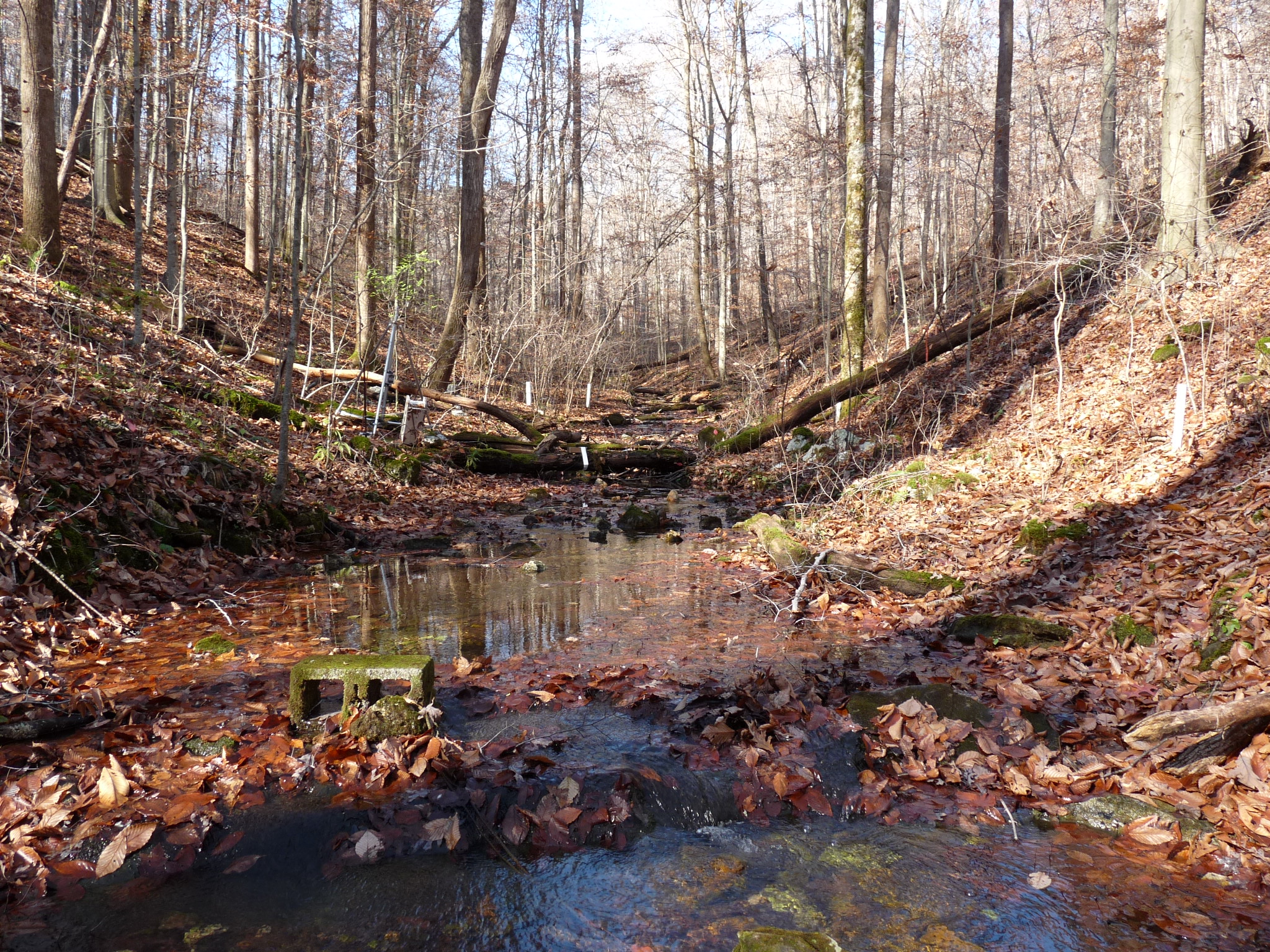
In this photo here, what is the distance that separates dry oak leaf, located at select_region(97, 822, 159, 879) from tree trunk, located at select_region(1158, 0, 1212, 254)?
12.9 m

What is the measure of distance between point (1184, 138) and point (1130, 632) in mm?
9317

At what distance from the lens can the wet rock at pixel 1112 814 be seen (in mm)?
3254

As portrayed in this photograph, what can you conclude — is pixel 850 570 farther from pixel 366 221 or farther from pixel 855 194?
pixel 366 221

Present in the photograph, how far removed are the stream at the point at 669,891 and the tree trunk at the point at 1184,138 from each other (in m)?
10.5

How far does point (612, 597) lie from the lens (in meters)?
7.06

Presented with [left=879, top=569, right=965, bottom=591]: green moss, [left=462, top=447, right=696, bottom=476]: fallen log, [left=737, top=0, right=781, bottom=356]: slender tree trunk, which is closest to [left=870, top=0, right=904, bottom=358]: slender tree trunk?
[left=737, top=0, right=781, bottom=356]: slender tree trunk

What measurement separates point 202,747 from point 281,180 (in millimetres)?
22321

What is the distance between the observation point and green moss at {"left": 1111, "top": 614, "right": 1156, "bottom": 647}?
473 cm

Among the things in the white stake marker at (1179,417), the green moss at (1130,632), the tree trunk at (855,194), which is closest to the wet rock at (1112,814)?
the green moss at (1130,632)

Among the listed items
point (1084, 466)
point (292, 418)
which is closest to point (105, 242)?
point (292, 418)

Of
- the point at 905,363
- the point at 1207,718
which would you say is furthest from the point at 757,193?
the point at 1207,718

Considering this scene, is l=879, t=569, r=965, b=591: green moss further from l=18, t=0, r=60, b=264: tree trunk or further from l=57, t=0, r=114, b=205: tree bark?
l=57, t=0, r=114, b=205: tree bark

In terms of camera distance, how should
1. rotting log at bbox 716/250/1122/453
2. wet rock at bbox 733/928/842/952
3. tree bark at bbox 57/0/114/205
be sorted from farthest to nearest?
1. rotting log at bbox 716/250/1122/453
2. tree bark at bbox 57/0/114/205
3. wet rock at bbox 733/928/842/952

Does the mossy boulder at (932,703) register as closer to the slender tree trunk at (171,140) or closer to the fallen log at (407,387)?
the fallen log at (407,387)
